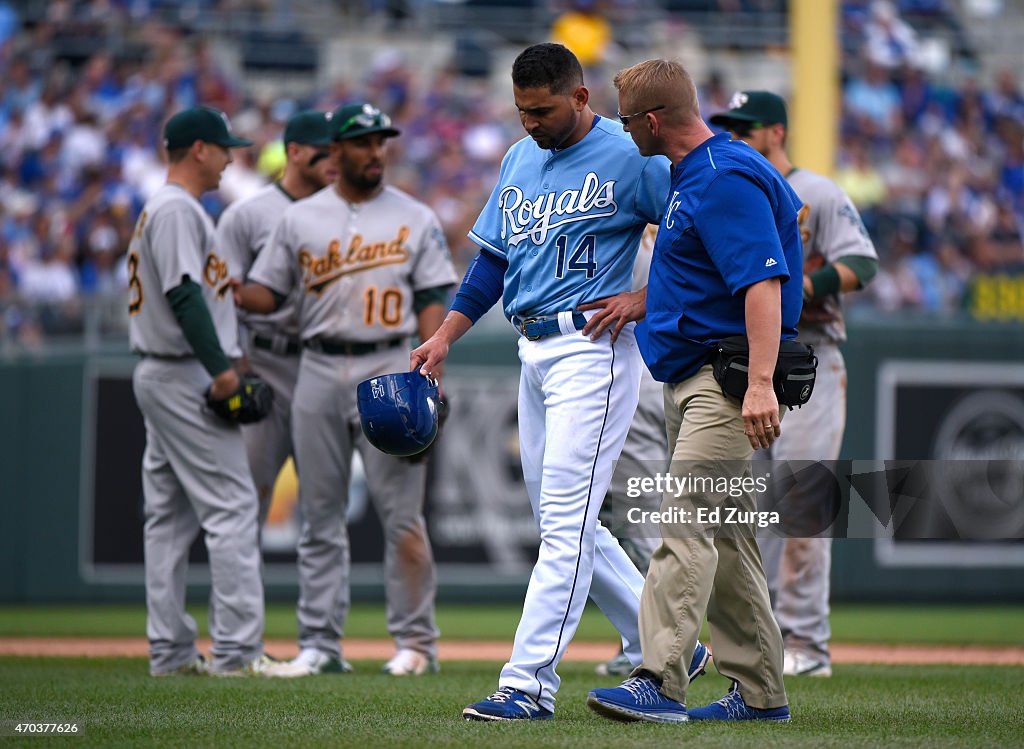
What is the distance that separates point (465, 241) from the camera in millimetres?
13633

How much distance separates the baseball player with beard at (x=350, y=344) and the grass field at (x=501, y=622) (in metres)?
2.22

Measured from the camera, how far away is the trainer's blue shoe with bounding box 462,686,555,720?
425cm

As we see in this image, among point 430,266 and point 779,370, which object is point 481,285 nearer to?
point 779,370

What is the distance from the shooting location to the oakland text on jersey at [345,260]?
6.44 metres

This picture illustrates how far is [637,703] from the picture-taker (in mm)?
4133

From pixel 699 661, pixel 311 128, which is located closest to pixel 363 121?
pixel 311 128

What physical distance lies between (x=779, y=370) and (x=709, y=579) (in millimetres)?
648

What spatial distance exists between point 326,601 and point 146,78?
33.9 feet

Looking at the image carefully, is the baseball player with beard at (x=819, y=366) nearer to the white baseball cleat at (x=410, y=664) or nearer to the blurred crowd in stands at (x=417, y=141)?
the white baseball cleat at (x=410, y=664)

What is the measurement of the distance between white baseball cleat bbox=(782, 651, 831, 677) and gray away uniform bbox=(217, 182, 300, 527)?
8.41 feet

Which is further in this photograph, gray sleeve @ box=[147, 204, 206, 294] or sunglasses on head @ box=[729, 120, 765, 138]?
sunglasses on head @ box=[729, 120, 765, 138]

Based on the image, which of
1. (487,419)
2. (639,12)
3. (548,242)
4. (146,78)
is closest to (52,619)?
(487,419)

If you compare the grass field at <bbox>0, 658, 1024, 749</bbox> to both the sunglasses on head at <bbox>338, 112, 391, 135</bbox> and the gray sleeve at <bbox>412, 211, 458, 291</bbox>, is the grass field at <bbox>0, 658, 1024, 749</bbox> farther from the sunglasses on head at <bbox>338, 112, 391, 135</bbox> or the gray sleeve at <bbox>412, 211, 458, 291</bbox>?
the sunglasses on head at <bbox>338, 112, 391, 135</bbox>

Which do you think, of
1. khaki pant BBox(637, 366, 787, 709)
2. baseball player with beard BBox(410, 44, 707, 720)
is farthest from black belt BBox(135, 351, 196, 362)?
khaki pant BBox(637, 366, 787, 709)
